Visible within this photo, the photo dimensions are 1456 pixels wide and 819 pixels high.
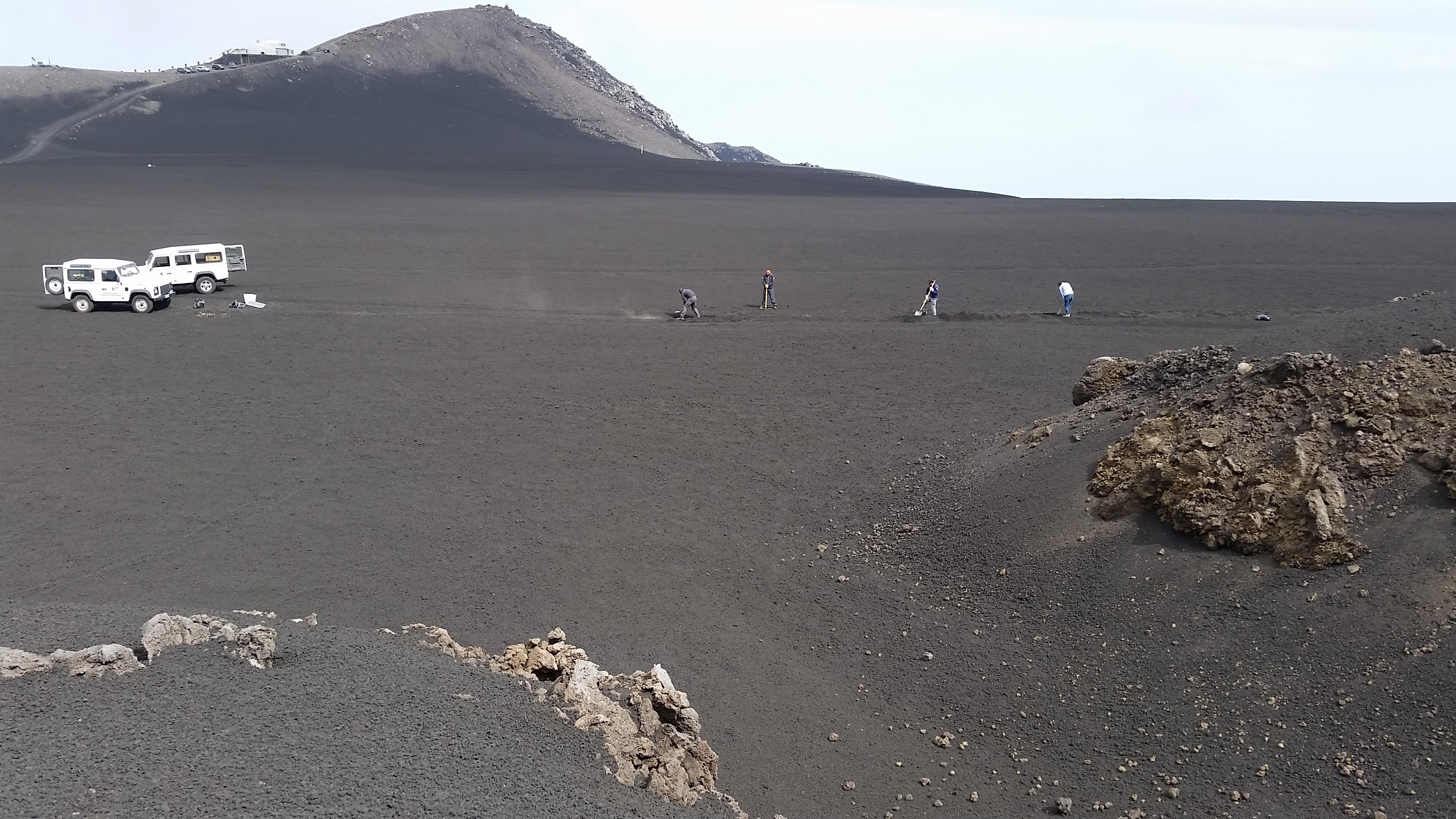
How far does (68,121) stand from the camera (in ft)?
266

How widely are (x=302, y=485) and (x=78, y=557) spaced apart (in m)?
3.47

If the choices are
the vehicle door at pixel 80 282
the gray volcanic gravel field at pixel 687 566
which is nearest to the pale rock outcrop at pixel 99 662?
the gray volcanic gravel field at pixel 687 566

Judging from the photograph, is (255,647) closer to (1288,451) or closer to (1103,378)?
(1288,451)

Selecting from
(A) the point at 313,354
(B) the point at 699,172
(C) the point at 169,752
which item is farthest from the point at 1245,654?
(B) the point at 699,172

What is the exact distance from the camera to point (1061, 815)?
28.6ft

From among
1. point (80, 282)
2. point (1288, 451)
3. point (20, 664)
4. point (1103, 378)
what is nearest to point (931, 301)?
point (1103, 378)

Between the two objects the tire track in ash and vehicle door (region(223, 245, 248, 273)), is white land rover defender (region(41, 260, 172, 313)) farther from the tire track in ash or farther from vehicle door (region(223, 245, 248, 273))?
the tire track in ash

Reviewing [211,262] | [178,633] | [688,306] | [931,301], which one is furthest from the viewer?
[211,262]

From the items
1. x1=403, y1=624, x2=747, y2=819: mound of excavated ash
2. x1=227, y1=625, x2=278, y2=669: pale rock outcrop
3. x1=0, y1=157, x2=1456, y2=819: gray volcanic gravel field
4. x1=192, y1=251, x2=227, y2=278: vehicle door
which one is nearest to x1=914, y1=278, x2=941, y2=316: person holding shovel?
x1=0, y1=157, x2=1456, y2=819: gray volcanic gravel field

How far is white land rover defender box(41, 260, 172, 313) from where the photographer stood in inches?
1128

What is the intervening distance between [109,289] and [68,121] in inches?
→ 2633

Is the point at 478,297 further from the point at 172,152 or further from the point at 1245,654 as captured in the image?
the point at 172,152

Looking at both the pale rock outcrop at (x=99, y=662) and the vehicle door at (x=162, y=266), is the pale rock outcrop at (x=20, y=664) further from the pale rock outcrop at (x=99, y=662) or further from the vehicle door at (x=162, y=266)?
the vehicle door at (x=162, y=266)

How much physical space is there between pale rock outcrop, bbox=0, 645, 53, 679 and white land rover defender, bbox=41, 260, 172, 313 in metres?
25.1
